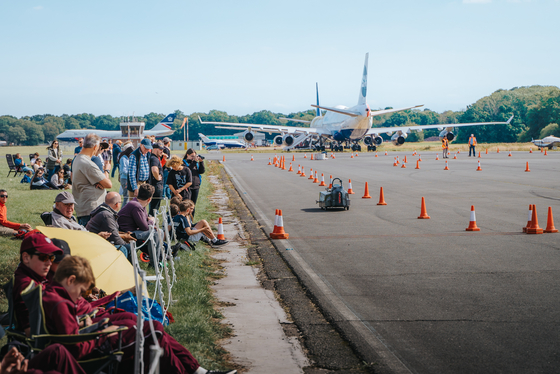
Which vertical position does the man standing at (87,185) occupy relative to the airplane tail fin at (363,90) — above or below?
below

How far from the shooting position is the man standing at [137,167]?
1105 cm

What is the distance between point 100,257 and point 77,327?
5.43ft

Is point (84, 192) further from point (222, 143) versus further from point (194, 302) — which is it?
point (222, 143)

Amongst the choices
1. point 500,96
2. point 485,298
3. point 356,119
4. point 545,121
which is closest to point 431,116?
→ point 500,96

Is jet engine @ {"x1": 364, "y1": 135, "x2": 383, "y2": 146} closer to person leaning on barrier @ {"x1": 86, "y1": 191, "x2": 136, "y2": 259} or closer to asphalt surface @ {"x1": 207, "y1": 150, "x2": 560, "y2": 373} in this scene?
asphalt surface @ {"x1": 207, "y1": 150, "x2": 560, "y2": 373}

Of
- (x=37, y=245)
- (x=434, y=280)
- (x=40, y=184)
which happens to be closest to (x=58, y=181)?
(x=40, y=184)

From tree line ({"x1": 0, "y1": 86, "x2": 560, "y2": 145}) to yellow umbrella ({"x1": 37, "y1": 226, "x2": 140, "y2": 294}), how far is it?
317 feet

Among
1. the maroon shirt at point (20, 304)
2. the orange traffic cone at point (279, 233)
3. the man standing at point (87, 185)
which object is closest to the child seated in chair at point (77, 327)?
the maroon shirt at point (20, 304)

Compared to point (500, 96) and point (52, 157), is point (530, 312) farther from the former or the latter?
point (500, 96)

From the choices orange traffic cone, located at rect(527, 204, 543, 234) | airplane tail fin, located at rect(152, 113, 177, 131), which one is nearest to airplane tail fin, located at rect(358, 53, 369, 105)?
orange traffic cone, located at rect(527, 204, 543, 234)

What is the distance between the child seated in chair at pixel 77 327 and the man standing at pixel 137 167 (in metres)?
7.26

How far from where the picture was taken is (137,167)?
1109 cm

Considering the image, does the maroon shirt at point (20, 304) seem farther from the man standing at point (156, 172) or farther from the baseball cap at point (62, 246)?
the man standing at point (156, 172)

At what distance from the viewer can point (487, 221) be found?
42.1ft
